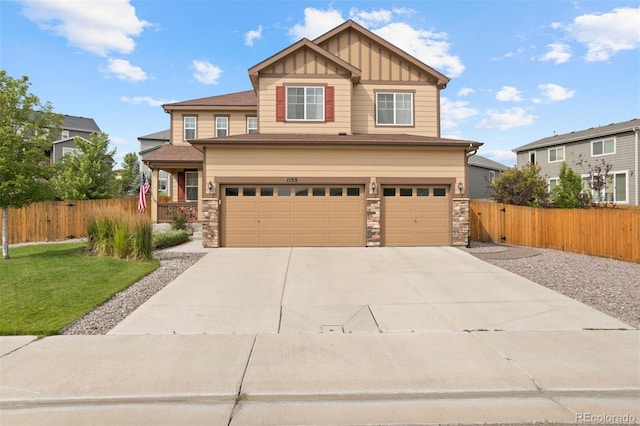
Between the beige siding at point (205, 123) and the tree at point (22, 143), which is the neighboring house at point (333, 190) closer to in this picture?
the tree at point (22, 143)

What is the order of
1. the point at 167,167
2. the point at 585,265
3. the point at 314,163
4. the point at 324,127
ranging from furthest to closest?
the point at 167,167, the point at 324,127, the point at 314,163, the point at 585,265

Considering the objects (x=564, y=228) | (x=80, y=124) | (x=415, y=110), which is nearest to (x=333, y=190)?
(x=415, y=110)

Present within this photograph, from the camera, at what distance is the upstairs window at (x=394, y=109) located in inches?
635

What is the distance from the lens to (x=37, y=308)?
6113 mm

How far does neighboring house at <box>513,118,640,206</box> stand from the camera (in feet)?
73.8

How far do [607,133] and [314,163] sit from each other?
22618mm

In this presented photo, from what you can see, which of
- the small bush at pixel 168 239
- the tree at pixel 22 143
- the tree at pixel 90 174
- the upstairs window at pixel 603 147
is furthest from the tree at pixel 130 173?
the upstairs window at pixel 603 147

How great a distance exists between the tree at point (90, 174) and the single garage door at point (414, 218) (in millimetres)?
19236

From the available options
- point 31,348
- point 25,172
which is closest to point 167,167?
point 25,172

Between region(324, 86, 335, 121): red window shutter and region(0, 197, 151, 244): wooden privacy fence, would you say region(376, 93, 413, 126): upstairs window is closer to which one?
region(324, 86, 335, 121): red window shutter

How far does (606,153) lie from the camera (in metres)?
24.2

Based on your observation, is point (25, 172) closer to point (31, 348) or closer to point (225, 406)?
point (31, 348)

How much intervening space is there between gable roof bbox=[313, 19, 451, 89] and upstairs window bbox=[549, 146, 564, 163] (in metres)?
17.0

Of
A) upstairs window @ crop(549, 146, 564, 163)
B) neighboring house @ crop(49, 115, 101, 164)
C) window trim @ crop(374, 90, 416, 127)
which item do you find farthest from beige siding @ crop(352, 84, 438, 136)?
neighboring house @ crop(49, 115, 101, 164)
